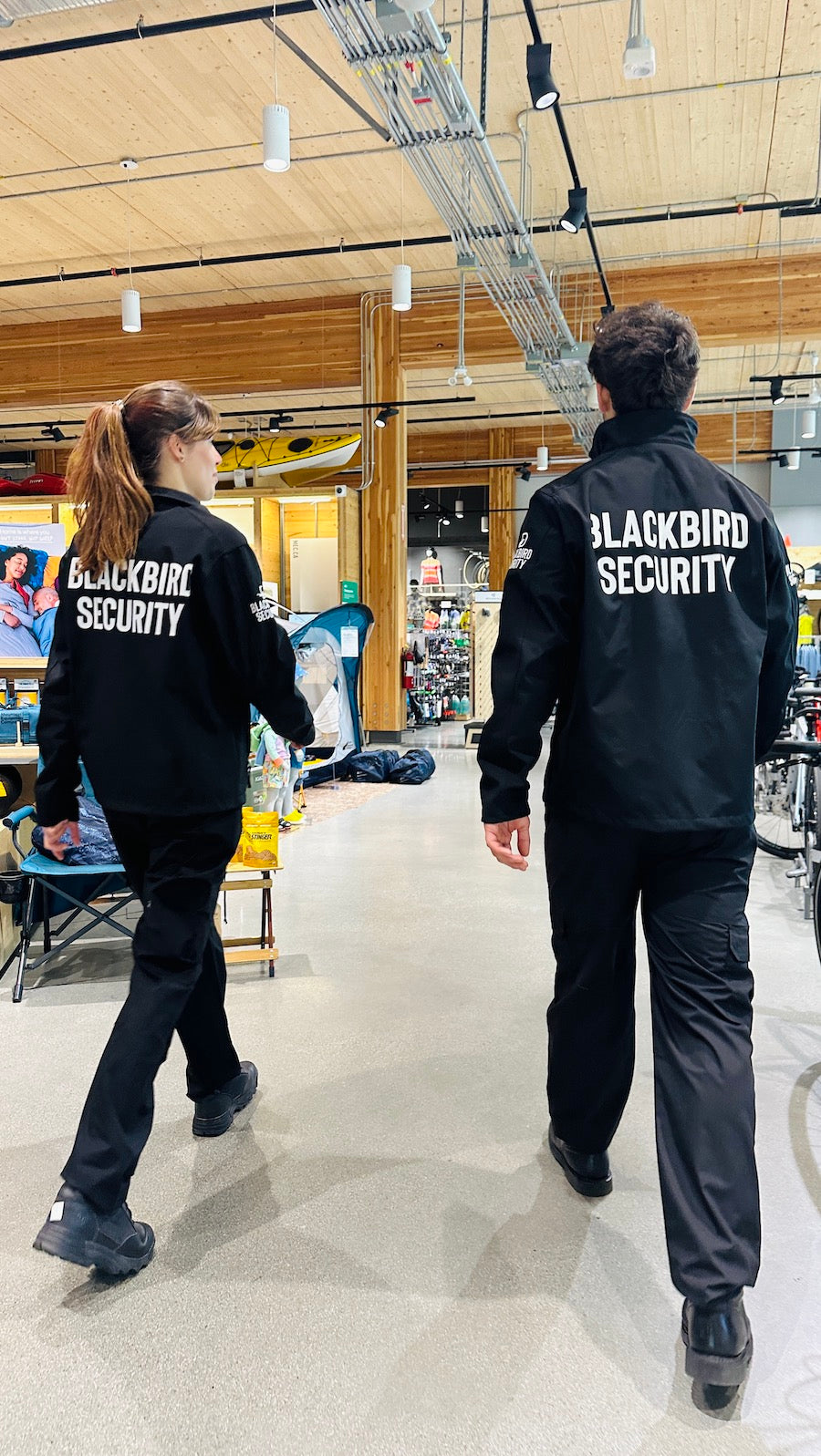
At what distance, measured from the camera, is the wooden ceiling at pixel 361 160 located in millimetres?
6578

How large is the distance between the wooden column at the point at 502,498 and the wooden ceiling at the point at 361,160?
19.9 feet

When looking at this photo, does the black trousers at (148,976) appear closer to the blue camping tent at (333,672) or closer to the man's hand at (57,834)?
the man's hand at (57,834)

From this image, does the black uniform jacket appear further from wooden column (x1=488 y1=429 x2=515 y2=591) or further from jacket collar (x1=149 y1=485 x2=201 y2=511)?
wooden column (x1=488 y1=429 x2=515 y2=591)

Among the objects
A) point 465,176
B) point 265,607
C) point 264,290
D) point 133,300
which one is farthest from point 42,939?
point 264,290

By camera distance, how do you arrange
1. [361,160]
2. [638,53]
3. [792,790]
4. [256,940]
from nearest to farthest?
[256,940] → [638,53] → [792,790] → [361,160]

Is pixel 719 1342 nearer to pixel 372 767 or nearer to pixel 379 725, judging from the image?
pixel 372 767

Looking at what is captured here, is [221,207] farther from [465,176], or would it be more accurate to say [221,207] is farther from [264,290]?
[465,176]

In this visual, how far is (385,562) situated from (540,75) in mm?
7332

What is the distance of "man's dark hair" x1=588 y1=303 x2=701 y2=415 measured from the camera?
177 cm

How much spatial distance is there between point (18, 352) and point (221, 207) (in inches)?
195

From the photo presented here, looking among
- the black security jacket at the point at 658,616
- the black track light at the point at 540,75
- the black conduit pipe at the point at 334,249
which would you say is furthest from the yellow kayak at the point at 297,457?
the black security jacket at the point at 658,616

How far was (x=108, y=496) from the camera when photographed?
6.39ft

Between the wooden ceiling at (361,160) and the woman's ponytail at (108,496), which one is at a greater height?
the wooden ceiling at (361,160)

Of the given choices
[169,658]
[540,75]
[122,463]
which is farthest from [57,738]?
[540,75]
